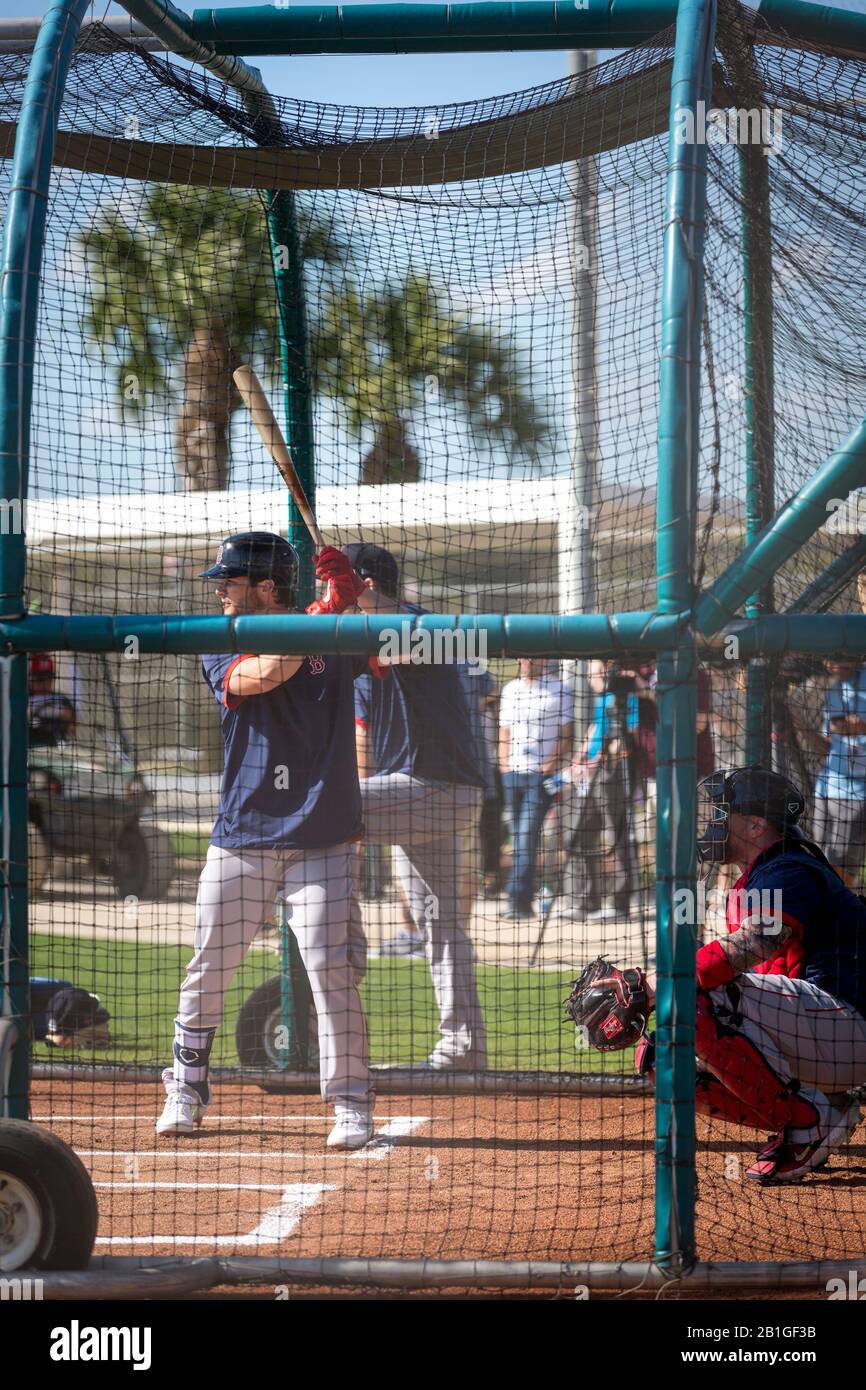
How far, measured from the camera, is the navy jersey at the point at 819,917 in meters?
3.85

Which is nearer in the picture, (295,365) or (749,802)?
(749,802)

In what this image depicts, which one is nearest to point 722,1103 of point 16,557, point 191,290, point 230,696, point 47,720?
point 230,696

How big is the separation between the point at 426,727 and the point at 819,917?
2.08m

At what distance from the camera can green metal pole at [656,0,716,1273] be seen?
10.3 ft

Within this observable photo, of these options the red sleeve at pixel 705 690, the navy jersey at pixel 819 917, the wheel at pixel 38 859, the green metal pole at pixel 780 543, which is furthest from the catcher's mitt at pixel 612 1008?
the wheel at pixel 38 859

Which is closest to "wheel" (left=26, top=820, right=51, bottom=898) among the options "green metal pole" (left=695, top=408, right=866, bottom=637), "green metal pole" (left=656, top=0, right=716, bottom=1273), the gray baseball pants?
the gray baseball pants

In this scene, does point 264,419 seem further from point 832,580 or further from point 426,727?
point 832,580

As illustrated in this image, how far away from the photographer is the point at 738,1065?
3789 millimetres

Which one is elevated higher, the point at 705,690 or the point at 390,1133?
the point at 705,690

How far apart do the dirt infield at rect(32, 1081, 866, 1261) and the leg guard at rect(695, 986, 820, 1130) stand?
1.11 feet

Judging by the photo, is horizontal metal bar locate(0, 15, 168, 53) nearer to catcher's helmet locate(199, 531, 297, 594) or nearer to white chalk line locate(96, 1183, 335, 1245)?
catcher's helmet locate(199, 531, 297, 594)

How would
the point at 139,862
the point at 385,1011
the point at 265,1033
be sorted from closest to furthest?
1. the point at 265,1033
2. the point at 385,1011
3. the point at 139,862

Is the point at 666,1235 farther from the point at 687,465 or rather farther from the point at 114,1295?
the point at 687,465

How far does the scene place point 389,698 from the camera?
5676 millimetres
